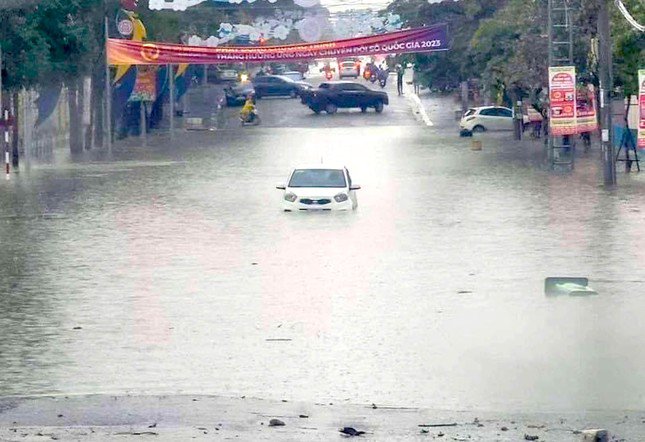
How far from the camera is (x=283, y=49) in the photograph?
66.9m

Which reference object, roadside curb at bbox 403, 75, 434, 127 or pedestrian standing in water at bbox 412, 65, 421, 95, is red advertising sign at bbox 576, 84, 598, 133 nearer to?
Answer: roadside curb at bbox 403, 75, 434, 127

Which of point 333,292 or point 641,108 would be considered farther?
point 641,108

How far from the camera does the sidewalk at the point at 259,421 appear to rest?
37.7 feet

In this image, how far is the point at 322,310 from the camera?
1981 centimetres

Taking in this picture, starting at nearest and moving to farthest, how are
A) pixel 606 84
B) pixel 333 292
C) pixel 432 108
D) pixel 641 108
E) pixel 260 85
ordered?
pixel 333 292, pixel 641 108, pixel 606 84, pixel 432 108, pixel 260 85

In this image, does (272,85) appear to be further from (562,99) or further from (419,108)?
(562,99)

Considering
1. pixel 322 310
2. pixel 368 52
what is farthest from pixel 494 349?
pixel 368 52

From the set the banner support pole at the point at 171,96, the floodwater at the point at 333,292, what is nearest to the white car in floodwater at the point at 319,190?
the floodwater at the point at 333,292

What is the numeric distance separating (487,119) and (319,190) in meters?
40.2

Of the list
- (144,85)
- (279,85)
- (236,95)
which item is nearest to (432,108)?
(279,85)

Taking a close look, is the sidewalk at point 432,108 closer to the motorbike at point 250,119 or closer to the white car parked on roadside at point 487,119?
the white car parked on roadside at point 487,119

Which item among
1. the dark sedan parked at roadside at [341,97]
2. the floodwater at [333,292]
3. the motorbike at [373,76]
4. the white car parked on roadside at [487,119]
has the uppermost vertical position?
the motorbike at [373,76]

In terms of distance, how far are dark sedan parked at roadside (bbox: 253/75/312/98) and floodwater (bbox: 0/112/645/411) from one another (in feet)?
174

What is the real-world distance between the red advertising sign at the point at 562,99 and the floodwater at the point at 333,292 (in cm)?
241
